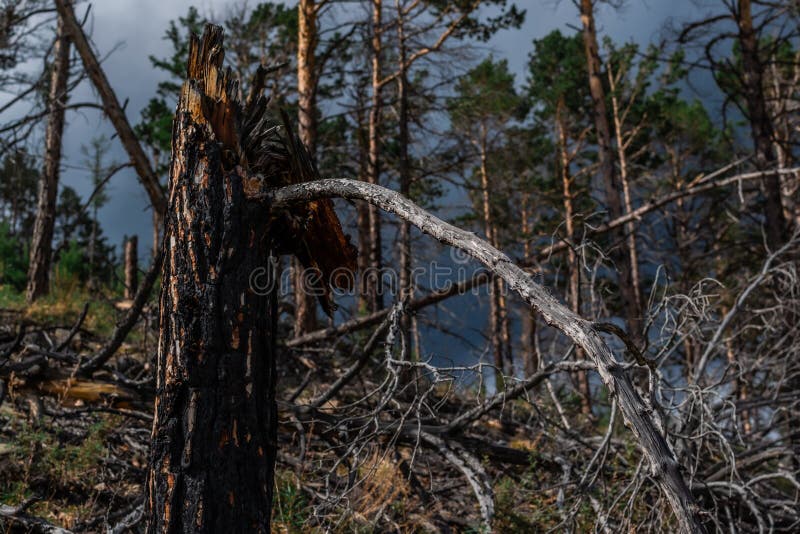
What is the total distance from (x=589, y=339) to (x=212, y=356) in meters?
1.33

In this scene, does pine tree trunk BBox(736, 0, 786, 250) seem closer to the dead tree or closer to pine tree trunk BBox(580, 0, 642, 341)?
pine tree trunk BBox(580, 0, 642, 341)

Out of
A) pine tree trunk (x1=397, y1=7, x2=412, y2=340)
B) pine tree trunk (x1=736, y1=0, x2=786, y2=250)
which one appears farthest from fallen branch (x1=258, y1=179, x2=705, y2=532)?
pine tree trunk (x1=736, y1=0, x2=786, y2=250)

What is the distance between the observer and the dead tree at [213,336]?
7.27ft

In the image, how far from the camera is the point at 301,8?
30.8 ft

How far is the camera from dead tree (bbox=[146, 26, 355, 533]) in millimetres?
2215

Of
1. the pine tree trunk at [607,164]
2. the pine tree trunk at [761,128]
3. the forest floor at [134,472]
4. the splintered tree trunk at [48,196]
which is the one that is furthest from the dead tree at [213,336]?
the splintered tree trunk at [48,196]

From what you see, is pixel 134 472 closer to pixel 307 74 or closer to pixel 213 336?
pixel 213 336

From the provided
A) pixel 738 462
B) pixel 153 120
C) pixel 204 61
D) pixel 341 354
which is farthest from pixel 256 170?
pixel 153 120

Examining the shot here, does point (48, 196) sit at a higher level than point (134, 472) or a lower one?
higher

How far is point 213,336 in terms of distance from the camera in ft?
7.42

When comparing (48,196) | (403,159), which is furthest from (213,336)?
(48,196)

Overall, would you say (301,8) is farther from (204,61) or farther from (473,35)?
(204,61)

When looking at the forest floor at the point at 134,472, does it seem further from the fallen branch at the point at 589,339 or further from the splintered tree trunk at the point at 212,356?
the fallen branch at the point at 589,339

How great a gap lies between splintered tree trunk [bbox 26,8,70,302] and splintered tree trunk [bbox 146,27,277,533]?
992 centimetres
